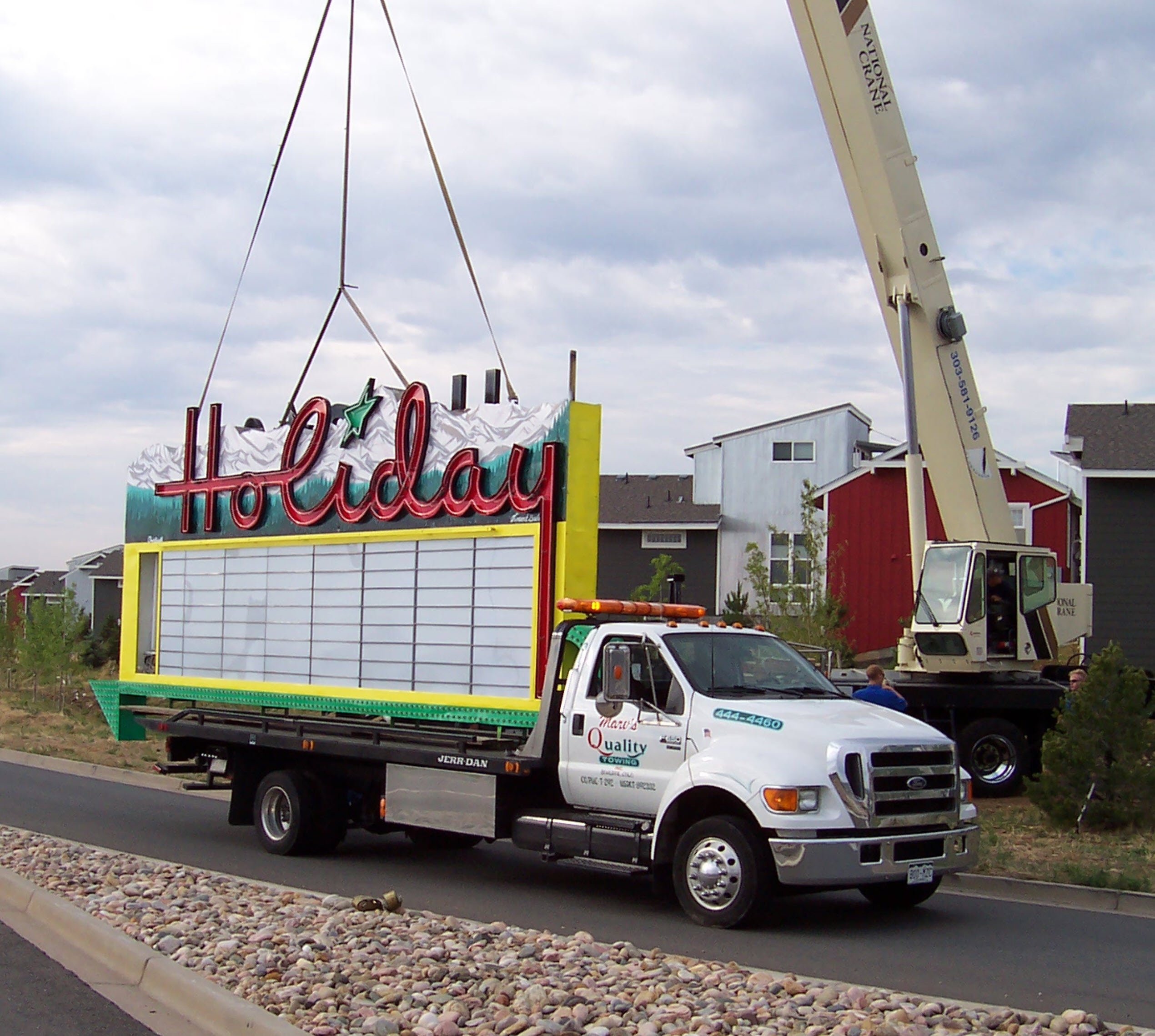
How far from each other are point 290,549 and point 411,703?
2.49 metres

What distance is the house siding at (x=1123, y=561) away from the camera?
27266 mm

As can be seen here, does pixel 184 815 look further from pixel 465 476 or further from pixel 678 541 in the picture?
pixel 678 541

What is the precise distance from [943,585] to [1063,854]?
5.43 metres

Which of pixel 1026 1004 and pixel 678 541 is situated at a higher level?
pixel 678 541

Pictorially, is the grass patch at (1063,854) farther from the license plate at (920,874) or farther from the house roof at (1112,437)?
the house roof at (1112,437)

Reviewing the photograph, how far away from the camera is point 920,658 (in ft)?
59.8

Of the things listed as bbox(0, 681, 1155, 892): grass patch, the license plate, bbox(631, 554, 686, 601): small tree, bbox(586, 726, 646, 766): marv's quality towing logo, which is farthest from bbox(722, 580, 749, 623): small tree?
the license plate

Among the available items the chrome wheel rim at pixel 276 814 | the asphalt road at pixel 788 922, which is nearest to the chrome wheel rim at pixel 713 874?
the asphalt road at pixel 788 922

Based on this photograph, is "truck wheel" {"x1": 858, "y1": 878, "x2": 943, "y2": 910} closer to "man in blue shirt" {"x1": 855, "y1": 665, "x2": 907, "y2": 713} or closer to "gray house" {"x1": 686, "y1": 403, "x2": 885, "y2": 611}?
"man in blue shirt" {"x1": 855, "y1": 665, "x2": 907, "y2": 713}

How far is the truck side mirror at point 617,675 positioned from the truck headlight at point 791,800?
144 centimetres

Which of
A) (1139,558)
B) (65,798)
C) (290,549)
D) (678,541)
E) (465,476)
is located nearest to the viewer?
(465,476)

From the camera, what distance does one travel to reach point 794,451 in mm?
44719

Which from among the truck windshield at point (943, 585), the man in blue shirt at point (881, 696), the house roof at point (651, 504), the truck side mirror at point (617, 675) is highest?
the house roof at point (651, 504)

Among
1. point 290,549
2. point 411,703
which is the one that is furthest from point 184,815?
point 411,703
